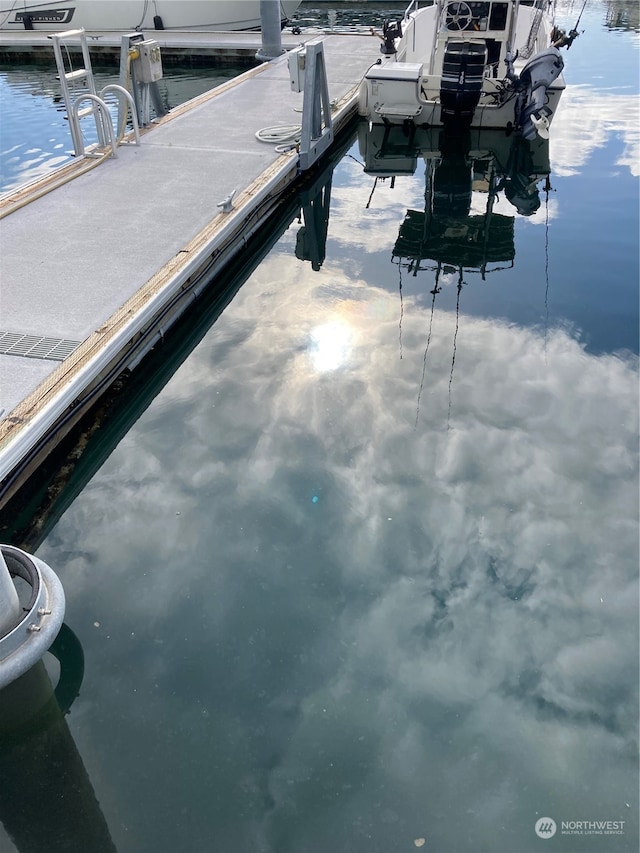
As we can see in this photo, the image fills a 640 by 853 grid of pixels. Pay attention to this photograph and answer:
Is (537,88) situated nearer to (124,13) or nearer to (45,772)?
(45,772)

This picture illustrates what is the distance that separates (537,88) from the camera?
→ 9.57 m

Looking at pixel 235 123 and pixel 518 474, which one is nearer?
pixel 518 474

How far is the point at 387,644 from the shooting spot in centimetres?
325

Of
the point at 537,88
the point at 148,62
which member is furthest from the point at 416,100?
the point at 148,62

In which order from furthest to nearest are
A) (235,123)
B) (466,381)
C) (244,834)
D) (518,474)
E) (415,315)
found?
(235,123) < (415,315) < (466,381) < (518,474) < (244,834)

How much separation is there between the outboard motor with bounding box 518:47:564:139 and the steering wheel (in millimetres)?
1343

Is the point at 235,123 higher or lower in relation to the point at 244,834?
higher

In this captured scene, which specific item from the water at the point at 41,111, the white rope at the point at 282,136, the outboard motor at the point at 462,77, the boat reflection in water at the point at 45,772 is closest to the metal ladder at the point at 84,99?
the water at the point at 41,111

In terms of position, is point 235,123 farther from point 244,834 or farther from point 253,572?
point 244,834

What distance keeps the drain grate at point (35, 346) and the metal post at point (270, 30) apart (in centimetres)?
1230

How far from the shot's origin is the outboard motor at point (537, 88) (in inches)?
370

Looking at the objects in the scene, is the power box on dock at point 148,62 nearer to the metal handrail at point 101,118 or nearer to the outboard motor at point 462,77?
the metal handrail at point 101,118

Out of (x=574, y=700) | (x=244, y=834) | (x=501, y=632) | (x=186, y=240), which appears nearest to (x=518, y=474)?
(x=501, y=632)

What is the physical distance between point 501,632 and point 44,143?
34.1ft
